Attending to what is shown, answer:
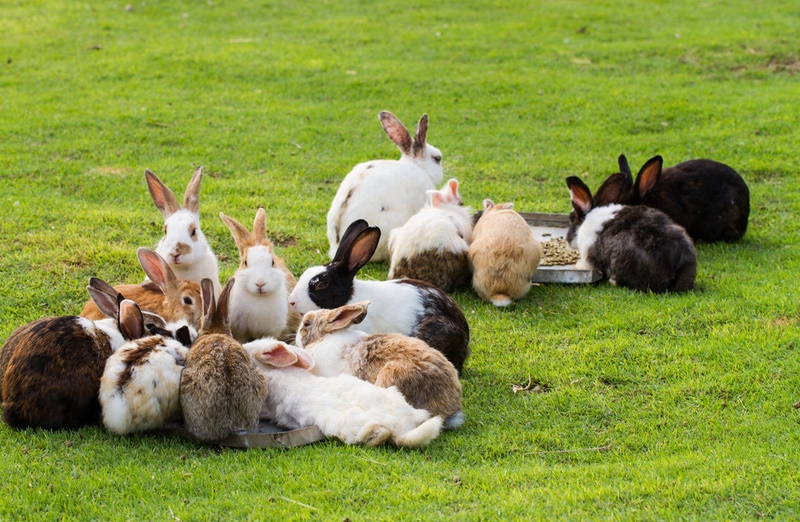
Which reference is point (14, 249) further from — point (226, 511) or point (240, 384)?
point (226, 511)

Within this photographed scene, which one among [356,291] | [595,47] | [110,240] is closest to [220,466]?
[356,291]

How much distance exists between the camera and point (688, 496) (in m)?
3.84

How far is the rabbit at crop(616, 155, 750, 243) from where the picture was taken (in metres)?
7.74

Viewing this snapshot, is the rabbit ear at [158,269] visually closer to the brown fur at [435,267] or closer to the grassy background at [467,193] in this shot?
the grassy background at [467,193]

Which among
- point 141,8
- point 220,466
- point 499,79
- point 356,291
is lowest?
point 220,466

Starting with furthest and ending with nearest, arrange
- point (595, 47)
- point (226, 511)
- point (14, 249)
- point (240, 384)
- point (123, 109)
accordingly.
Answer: point (595, 47)
point (123, 109)
point (14, 249)
point (240, 384)
point (226, 511)

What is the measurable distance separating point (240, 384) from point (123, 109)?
292 inches

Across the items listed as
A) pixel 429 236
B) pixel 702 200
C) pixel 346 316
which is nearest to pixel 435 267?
pixel 429 236

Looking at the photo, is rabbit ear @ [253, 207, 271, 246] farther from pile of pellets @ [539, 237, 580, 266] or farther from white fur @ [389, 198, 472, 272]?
pile of pellets @ [539, 237, 580, 266]

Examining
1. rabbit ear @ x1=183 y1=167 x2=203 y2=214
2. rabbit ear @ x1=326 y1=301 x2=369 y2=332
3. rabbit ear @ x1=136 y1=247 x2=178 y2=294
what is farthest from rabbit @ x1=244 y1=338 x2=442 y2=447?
rabbit ear @ x1=183 y1=167 x2=203 y2=214

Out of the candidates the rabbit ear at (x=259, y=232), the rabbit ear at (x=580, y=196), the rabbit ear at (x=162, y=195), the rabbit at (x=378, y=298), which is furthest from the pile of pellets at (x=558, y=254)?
the rabbit ear at (x=162, y=195)

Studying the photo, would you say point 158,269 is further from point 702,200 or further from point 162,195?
point 702,200

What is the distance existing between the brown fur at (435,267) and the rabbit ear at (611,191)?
1.37m

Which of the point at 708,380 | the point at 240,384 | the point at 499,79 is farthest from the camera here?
the point at 499,79
